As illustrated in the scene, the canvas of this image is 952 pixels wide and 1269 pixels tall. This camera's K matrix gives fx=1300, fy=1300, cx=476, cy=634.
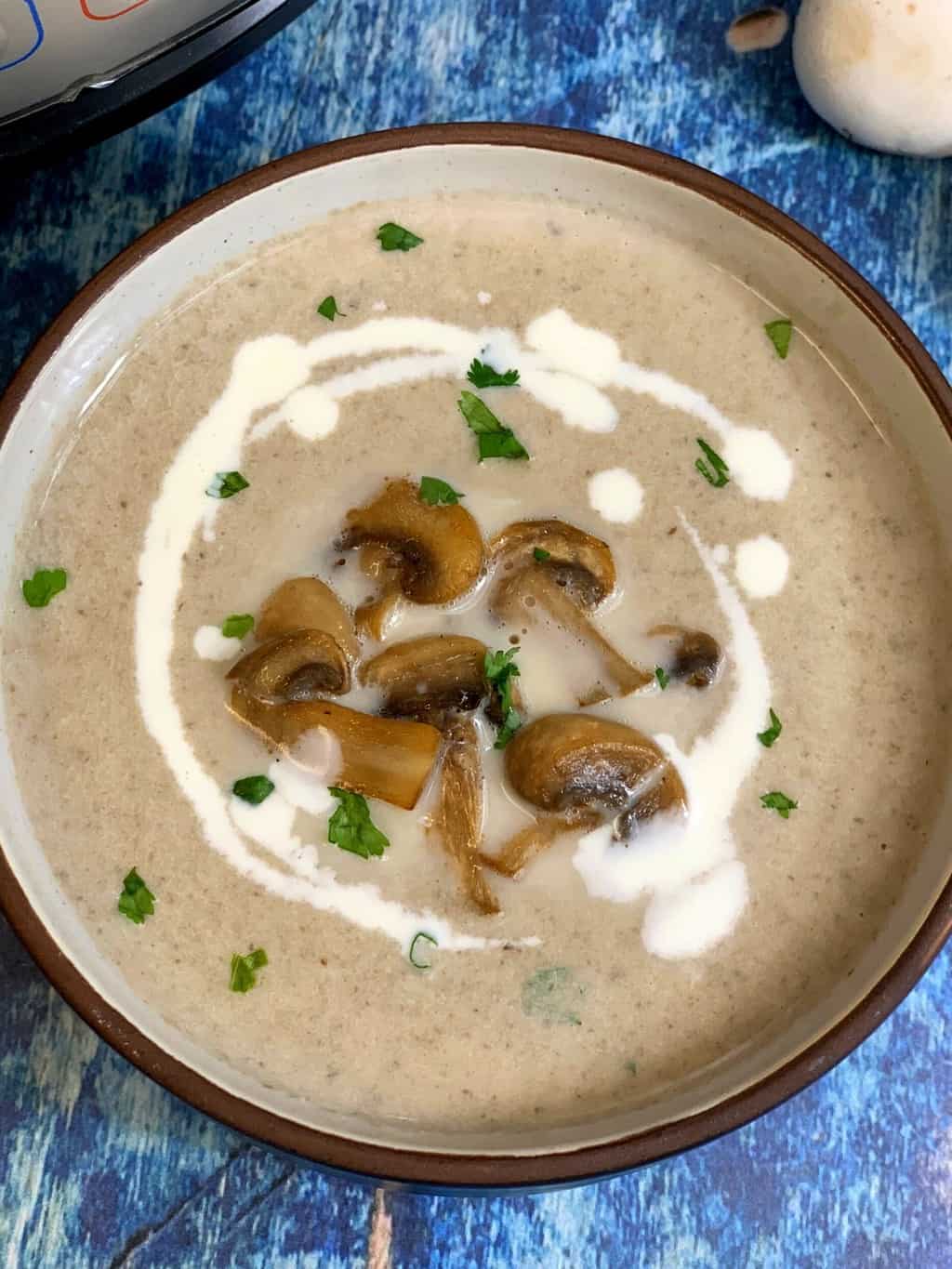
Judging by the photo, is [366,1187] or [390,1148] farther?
[366,1187]

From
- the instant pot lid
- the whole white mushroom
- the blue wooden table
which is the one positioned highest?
the whole white mushroom

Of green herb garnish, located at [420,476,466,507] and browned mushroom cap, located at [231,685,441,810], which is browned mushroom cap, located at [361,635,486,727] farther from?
green herb garnish, located at [420,476,466,507]

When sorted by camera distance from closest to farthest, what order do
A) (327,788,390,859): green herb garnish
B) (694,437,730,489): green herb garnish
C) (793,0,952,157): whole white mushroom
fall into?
(327,788,390,859): green herb garnish < (694,437,730,489): green herb garnish < (793,0,952,157): whole white mushroom

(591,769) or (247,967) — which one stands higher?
(591,769)

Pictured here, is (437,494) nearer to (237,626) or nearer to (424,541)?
(424,541)

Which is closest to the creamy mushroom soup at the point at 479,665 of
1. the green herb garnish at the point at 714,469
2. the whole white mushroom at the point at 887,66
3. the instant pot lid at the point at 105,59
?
the green herb garnish at the point at 714,469

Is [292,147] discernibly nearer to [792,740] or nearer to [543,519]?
[543,519]

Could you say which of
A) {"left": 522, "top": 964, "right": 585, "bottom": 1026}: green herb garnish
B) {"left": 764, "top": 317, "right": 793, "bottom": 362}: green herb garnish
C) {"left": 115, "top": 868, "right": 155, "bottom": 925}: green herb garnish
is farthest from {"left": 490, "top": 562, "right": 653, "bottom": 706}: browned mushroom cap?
{"left": 115, "top": 868, "right": 155, "bottom": 925}: green herb garnish

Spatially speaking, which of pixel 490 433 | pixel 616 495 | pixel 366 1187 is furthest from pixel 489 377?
pixel 366 1187
